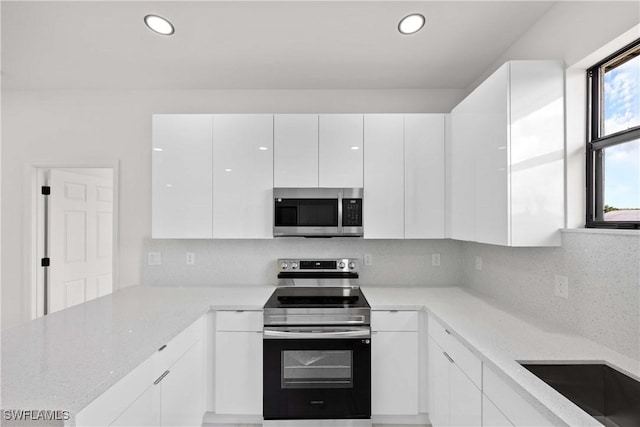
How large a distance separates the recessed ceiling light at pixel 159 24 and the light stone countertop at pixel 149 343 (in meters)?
1.76

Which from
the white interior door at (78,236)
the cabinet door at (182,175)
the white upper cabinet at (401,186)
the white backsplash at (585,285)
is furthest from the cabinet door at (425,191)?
the white interior door at (78,236)

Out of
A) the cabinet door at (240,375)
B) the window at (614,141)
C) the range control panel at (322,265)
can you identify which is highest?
the window at (614,141)

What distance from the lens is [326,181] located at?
2.62 meters

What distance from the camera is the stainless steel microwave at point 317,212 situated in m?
2.59

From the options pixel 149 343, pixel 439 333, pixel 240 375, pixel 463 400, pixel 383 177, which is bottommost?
pixel 240 375

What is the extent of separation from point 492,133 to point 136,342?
6.90ft

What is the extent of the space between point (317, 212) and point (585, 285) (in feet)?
5.41

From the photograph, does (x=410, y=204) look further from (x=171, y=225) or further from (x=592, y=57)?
(x=171, y=225)

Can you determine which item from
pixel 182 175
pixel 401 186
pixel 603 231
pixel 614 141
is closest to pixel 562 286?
pixel 603 231

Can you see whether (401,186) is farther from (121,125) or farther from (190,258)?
(121,125)

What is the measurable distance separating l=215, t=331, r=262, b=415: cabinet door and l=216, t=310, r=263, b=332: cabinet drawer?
8cm

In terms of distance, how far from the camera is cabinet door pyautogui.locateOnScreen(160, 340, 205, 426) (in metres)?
1.71

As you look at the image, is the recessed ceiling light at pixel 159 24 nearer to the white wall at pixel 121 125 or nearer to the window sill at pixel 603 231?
the white wall at pixel 121 125

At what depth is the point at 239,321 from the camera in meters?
2.28
